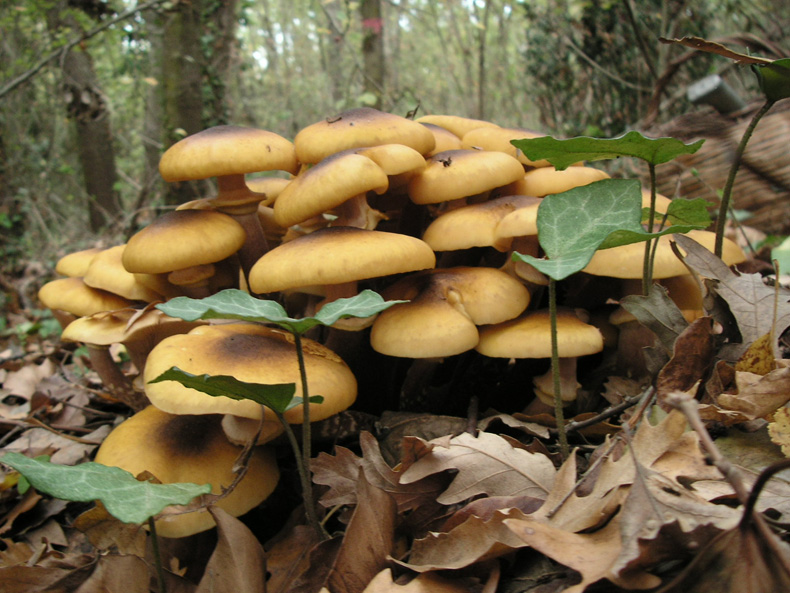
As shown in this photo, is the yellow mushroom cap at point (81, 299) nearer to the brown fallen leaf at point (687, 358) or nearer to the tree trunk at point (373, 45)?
the brown fallen leaf at point (687, 358)

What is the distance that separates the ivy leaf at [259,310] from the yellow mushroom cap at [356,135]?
0.92m

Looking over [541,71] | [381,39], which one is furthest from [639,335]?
[381,39]

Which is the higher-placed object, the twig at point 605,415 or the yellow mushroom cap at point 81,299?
the yellow mushroom cap at point 81,299

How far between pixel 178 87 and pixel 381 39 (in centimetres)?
439

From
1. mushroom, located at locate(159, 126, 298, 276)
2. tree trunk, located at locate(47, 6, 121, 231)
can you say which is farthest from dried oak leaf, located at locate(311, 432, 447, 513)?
tree trunk, located at locate(47, 6, 121, 231)

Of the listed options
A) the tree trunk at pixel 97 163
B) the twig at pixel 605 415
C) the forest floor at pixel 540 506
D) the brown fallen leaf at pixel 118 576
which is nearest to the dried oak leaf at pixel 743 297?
the forest floor at pixel 540 506

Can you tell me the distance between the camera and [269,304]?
130 centimetres

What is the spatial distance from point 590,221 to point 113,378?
2.20 meters

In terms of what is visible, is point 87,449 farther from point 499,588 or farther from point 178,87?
point 178,87

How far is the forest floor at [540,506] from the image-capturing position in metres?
0.97

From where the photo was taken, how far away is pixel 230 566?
144 cm

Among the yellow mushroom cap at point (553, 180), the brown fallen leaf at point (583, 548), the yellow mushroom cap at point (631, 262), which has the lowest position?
the brown fallen leaf at point (583, 548)

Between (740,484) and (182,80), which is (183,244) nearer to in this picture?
(740,484)

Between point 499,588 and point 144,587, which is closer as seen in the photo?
point 499,588
